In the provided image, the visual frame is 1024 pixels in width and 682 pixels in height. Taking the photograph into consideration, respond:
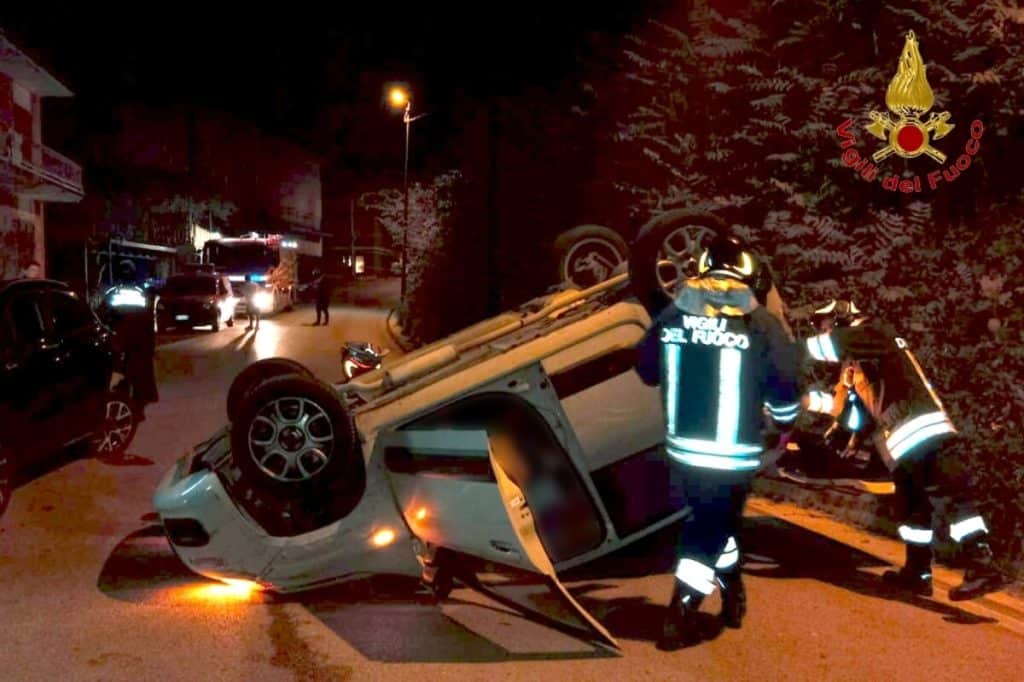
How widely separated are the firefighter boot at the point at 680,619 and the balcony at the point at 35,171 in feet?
86.1

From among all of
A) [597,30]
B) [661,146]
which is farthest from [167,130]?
[661,146]

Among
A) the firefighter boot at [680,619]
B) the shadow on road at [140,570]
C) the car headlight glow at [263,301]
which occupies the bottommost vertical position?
the shadow on road at [140,570]

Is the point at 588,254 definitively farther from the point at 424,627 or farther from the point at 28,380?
the point at 28,380

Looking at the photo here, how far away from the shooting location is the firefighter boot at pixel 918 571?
5645 mm

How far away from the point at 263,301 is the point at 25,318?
24.0m

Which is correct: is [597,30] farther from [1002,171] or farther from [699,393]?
[699,393]

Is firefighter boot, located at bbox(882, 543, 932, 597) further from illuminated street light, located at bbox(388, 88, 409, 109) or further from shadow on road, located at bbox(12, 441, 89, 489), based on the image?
illuminated street light, located at bbox(388, 88, 409, 109)

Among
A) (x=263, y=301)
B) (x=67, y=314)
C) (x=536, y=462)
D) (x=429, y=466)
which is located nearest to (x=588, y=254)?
(x=536, y=462)

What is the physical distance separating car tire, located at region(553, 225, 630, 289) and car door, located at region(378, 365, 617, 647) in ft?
7.65

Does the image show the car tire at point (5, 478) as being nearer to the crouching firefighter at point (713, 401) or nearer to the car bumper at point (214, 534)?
the car bumper at point (214, 534)

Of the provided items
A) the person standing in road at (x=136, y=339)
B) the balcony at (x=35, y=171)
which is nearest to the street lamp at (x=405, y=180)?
the balcony at (x=35, y=171)

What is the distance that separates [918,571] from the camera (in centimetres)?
567

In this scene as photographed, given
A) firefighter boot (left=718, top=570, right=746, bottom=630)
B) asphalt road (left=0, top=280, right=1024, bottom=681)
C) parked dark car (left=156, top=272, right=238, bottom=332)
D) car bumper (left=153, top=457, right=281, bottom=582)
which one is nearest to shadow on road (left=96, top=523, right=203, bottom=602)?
asphalt road (left=0, top=280, right=1024, bottom=681)

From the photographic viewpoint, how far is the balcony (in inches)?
1064
